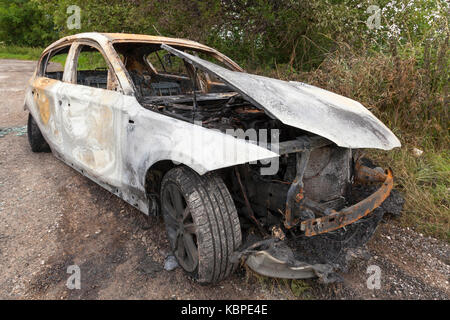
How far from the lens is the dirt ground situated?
1977mm

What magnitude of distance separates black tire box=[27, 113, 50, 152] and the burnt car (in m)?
1.54

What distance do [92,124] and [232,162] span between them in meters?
1.54

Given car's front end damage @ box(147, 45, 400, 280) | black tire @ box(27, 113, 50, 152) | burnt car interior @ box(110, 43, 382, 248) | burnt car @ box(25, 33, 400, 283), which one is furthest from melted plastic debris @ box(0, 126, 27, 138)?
car's front end damage @ box(147, 45, 400, 280)

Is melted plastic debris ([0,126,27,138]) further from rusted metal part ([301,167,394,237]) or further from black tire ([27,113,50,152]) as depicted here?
rusted metal part ([301,167,394,237])

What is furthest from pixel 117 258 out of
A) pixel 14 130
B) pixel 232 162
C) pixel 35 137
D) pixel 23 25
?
pixel 23 25

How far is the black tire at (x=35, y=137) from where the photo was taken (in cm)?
415

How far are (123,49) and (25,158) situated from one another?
2058 millimetres

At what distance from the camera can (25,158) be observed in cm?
418

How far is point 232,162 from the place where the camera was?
1.67m

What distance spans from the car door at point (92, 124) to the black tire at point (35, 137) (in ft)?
4.37

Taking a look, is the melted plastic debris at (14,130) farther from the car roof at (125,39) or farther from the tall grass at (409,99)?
the tall grass at (409,99)

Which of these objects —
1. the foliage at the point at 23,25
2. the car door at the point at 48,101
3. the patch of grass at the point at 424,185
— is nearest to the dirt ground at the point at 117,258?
the patch of grass at the point at 424,185

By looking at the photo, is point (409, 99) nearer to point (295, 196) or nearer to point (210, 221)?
point (295, 196)
